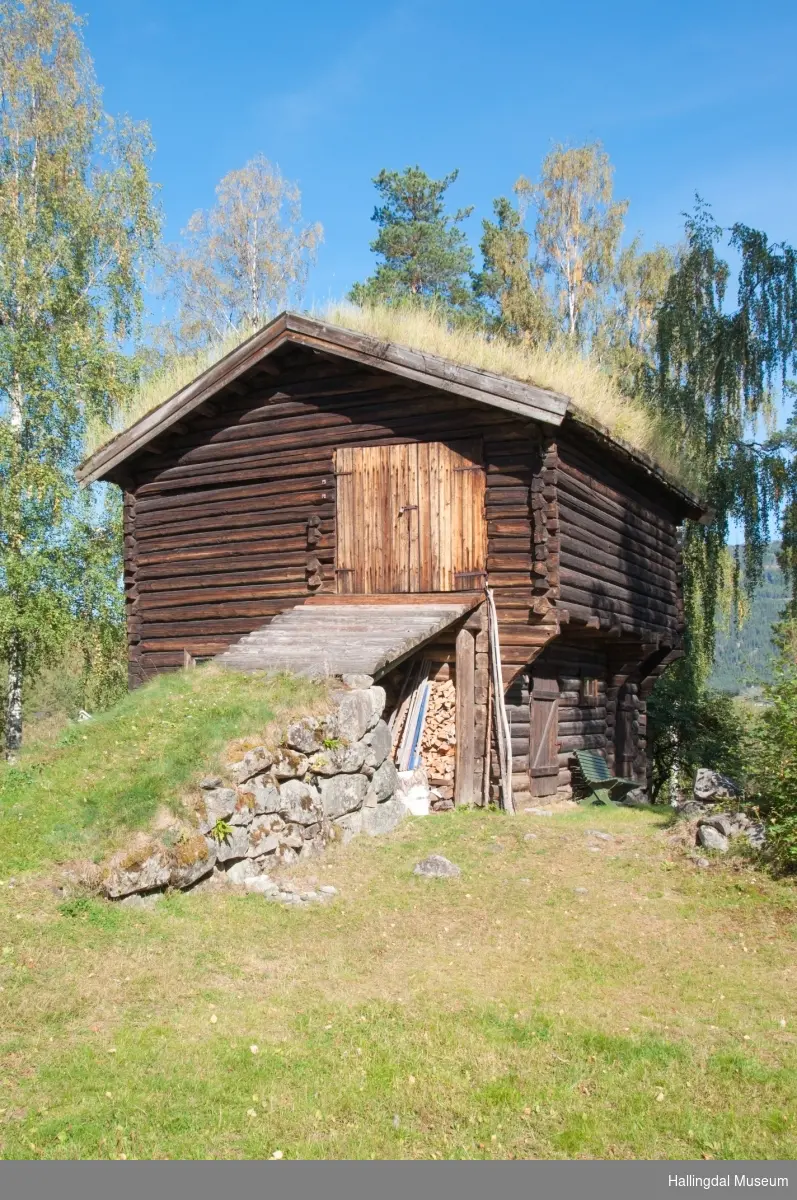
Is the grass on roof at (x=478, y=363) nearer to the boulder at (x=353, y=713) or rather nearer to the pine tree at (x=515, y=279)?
the boulder at (x=353, y=713)

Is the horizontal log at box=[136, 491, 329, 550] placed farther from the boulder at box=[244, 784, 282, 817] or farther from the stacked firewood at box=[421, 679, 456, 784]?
the boulder at box=[244, 784, 282, 817]

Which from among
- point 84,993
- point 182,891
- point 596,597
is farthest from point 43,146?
point 84,993

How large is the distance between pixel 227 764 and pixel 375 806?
8.58 ft

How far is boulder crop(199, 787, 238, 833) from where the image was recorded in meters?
9.34

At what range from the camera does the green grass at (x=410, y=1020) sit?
521 centimetres

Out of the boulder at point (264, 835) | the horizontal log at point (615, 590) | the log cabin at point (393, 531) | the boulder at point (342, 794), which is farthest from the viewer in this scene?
the horizontal log at point (615, 590)

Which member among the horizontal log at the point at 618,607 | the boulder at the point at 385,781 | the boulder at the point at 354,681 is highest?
the horizontal log at the point at 618,607

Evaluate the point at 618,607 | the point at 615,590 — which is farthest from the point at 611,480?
the point at 618,607

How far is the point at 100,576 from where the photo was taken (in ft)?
67.1

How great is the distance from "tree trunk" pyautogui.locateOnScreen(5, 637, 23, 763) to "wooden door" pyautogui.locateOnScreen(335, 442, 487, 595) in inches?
325

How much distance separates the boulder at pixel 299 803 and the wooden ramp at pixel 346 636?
1642 millimetres

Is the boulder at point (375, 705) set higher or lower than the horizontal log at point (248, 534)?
lower

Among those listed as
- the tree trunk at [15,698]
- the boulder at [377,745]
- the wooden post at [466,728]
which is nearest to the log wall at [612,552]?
the wooden post at [466,728]

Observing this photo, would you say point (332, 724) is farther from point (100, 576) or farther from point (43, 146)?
point (43, 146)
